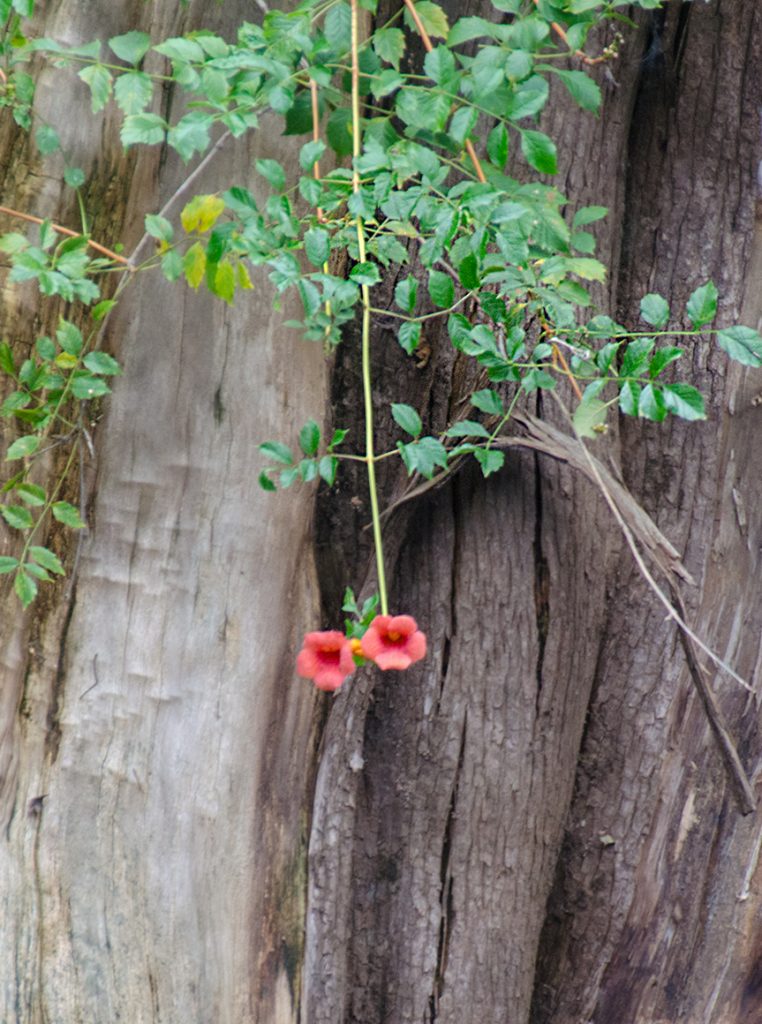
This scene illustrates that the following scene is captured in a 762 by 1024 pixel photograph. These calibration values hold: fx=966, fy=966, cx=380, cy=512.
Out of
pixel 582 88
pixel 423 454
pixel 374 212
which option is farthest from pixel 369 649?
pixel 582 88

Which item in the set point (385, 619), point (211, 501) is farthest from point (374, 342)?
point (385, 619)

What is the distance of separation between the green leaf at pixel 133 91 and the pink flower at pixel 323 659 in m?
0.70

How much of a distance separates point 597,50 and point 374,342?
0.60m

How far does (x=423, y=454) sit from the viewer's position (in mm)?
1242

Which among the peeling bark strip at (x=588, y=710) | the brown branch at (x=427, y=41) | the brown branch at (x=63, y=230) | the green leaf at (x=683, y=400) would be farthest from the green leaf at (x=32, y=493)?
the green leaf at (x=683, y=400)

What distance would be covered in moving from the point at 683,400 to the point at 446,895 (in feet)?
2.90

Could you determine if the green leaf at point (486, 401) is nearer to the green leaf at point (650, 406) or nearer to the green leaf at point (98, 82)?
the green leaf at point (650, 406)

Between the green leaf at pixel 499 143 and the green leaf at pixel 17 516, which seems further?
the green leaf at pixel 17 516

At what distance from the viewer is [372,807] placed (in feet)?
5.15

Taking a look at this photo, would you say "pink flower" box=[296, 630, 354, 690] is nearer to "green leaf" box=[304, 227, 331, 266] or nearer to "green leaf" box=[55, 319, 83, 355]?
"green leaf" box=[304, 227, 331, 266]

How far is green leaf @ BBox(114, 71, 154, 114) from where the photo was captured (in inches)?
47.8

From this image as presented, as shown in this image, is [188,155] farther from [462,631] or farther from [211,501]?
[462,631]

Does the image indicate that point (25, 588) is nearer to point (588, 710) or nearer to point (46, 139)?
point (46, 139)

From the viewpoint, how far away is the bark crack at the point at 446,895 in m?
1.54
